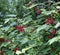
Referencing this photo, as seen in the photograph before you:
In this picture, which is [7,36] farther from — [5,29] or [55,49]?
[55,49]

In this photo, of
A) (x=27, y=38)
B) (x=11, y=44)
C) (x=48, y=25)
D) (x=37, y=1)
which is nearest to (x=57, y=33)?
(x=48, y=25)

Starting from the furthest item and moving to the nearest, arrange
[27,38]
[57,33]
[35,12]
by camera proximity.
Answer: [35,12]
[27,38]
[57,33]

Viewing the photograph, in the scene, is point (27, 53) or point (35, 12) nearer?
point (27, 53)

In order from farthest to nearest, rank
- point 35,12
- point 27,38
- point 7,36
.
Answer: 1. point 35,12
2. point 7,36
3. point 27,38

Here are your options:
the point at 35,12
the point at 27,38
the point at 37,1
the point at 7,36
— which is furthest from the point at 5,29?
the point at 37,1

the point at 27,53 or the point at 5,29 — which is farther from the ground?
the point at 5,29

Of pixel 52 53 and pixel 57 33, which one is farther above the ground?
pixel 57 33

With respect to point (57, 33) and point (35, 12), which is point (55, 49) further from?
point (35, 12)

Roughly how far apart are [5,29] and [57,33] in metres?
0.63

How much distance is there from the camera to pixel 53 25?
2.30m

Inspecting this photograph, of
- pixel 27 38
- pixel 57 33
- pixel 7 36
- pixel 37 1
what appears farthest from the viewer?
pixel 37 1

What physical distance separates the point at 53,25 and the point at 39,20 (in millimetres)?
352

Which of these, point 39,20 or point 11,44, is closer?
point 11,44

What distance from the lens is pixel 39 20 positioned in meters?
2.63
